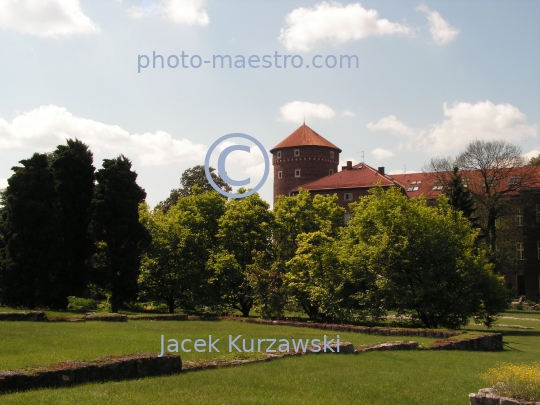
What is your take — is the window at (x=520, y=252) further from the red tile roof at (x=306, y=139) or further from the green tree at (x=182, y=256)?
the green tree at (x=182, y=256)

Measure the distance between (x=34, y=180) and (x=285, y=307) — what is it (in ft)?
49.4

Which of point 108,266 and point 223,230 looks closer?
point 108,266

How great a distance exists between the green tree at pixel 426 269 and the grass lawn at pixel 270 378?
1075cm

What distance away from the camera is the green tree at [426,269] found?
29031 mm

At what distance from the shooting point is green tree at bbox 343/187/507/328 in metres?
29.0

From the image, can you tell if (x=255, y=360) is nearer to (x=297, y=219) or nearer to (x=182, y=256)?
(x=297, y=219)

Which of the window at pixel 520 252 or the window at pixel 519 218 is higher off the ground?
the window at pixel 519 218

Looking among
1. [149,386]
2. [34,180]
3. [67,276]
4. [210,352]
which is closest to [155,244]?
[67,276]

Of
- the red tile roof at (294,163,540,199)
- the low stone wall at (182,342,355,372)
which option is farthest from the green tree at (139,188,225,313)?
the red tile roof at (294,163,540,199)

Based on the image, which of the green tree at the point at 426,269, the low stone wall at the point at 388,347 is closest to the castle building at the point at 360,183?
the green tree at the point at 426,269

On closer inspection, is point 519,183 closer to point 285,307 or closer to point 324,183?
point 324,183

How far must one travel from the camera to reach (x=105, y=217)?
32.8m

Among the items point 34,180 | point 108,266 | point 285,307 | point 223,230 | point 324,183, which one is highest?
point 324,183

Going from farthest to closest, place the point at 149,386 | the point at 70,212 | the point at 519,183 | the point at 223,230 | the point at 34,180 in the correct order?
1. the point at 519,183
2. the point at 223,230
3. the point at 70,212
4. the point at 34,180
5. the point at 149,386
